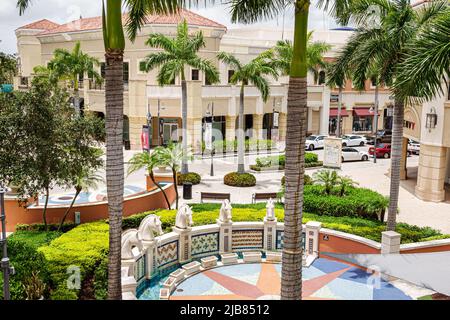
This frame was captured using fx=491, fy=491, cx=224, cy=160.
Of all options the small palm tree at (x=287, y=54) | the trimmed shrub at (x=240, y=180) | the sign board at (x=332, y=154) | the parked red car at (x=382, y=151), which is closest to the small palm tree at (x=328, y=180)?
the trimmed shrub at (x=240, y=180)

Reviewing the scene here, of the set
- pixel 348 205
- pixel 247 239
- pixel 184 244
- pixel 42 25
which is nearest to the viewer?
pixel 184 244

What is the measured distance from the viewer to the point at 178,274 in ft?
45.1

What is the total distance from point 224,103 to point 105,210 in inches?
1023

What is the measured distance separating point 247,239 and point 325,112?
38.8m

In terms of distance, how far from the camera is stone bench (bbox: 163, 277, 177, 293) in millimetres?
13016

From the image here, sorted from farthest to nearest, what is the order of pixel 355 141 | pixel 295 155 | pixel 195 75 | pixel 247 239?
pixel 355 141
pixel 195 75
pixel 247 239
pixel 295 155

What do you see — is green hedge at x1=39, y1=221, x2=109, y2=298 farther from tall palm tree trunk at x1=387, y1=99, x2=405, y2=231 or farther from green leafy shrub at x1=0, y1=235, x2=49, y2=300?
tall palm tree trunk at x1=387, y1=99, x2=405, y2=231

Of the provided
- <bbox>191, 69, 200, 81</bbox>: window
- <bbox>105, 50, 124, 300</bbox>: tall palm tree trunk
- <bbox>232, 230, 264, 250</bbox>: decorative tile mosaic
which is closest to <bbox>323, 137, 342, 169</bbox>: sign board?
<bbox>191, 69, 200, 81</bbox>: window

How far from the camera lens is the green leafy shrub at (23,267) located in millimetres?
9531

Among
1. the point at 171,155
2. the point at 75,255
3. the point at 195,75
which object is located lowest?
Answer: the point at 75,255

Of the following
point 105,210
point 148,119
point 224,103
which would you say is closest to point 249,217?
point 105,210

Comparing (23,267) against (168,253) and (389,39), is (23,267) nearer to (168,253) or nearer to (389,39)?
(168,253)

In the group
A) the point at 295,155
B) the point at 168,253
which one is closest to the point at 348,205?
the point at 168,253

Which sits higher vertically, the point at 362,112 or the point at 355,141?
the point at 362,112
